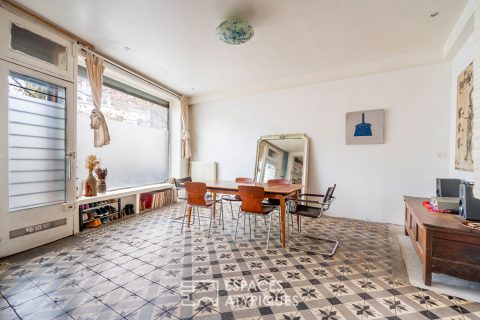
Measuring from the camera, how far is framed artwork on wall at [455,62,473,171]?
8.24ft

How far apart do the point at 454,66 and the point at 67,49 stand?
5.67 m

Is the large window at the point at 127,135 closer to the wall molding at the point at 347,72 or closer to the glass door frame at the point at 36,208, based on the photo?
the glass door frame at the point at 36,208

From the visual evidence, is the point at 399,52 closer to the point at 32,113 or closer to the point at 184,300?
the point at 184,300

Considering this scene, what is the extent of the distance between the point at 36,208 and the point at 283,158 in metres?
4.07

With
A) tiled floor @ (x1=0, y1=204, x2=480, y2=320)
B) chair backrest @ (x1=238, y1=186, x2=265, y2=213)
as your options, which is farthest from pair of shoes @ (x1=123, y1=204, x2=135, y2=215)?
chair backrest @ (x1=238, y1=186, x2=265, y2=213)

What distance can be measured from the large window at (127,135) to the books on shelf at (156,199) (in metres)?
0.39

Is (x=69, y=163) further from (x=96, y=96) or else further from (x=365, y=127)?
(x=365, y=127)

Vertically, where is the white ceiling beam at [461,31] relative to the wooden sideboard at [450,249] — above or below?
above

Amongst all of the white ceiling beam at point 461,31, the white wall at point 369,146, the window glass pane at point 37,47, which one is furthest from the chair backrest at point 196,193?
the white ceiling beam at point 461,31

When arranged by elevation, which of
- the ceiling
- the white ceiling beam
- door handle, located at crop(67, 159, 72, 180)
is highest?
the ceiling

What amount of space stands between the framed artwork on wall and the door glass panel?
530 centimetres

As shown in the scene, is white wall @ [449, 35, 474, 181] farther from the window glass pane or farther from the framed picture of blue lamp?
the window glass pane

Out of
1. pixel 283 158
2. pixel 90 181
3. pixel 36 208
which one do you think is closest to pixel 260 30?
pixel 283 158

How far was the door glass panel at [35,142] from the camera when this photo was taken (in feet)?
8.16
